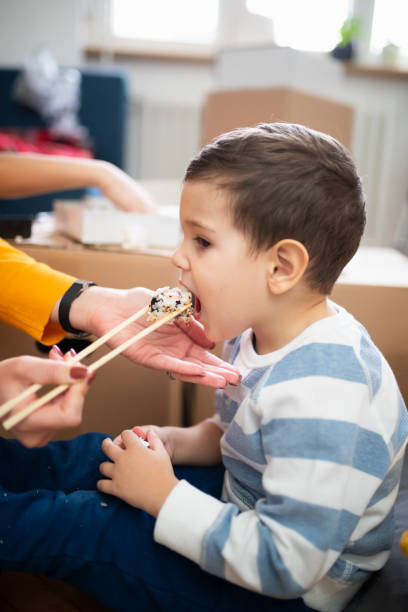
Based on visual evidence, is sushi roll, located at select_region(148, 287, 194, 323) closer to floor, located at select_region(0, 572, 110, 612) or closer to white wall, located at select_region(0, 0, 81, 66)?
floor, located at select_region(0, 572, 110, 612)

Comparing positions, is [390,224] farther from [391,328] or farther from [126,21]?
[391,328]

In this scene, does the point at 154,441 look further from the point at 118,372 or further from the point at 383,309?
the point at 383,309

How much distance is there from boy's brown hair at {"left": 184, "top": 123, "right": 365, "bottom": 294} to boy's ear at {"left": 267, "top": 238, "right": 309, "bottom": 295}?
0.01 metres

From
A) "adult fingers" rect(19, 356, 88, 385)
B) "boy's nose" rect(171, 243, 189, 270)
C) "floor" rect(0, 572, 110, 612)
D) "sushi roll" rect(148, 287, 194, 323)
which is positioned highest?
"boy's nose" rect(171, 243, 189, 270)

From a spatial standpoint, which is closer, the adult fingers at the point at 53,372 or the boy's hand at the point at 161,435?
the adult fingers at the point at 53,372

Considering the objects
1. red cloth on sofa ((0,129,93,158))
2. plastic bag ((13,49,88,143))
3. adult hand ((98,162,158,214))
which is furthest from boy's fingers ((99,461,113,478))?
plastic bag ((13,49,88,143))

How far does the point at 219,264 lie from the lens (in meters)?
0.62

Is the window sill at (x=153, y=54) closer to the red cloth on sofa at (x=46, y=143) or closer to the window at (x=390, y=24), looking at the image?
the red cloth on sofa at (x=46, y=143)

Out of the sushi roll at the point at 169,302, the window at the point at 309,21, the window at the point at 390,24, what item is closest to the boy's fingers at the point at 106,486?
the sushi roll at the point at 169,302

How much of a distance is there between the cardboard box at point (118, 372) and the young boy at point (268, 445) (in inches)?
12.0

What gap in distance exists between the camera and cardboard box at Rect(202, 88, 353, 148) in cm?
139

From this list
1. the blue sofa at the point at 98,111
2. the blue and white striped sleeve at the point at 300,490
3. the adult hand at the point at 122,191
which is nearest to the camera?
the blue and white striped sleeve at the point at 300,490

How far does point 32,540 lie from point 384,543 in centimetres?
40

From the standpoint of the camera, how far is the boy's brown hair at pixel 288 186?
595 millimetres
